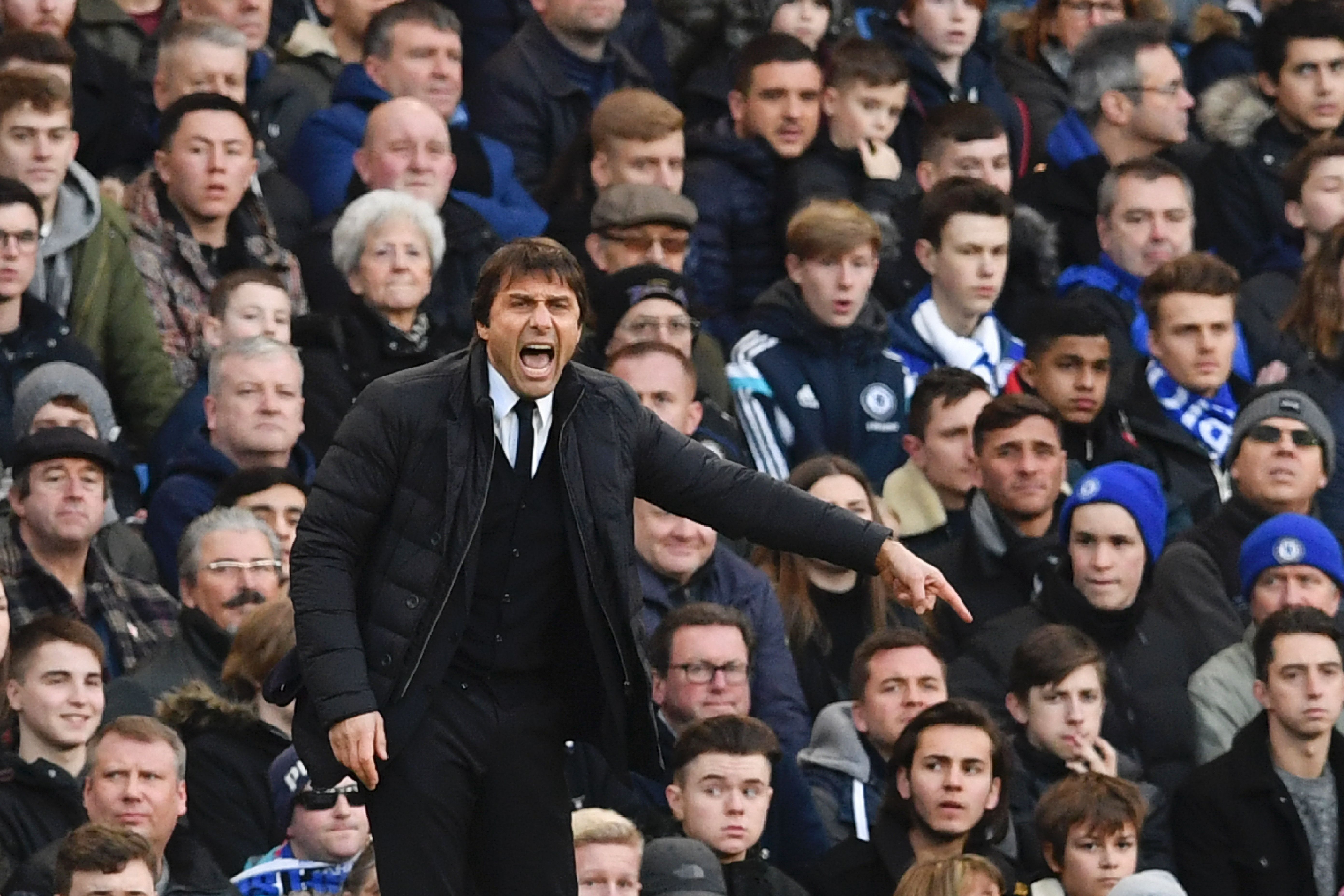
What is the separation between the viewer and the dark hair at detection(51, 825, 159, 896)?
7.73 m

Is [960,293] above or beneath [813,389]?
above

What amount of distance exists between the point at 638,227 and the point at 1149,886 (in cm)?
374

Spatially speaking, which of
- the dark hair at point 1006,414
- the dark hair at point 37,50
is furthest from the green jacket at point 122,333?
the dark hair at point 1006,414

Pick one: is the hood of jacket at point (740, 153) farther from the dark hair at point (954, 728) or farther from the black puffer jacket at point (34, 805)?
the black puffer jacket at point (34, 805)

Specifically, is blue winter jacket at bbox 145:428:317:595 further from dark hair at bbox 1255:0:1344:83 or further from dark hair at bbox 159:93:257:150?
dark hair at bbox 1255:0:1344:83

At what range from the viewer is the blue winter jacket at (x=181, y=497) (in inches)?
393

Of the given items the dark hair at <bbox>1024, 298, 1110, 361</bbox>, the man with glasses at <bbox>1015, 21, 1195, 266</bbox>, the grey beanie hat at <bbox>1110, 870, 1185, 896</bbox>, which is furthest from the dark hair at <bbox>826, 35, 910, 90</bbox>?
the grey beanie hat at <bbox>1110, 870, 1185, 896</bbox>

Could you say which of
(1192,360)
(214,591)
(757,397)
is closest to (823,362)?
(757,397)

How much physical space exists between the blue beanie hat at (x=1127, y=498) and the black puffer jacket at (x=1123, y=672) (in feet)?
0.79

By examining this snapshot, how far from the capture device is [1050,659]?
9.75 metres

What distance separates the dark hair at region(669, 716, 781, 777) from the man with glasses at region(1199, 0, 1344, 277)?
5112 millimetres

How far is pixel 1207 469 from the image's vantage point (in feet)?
38.7

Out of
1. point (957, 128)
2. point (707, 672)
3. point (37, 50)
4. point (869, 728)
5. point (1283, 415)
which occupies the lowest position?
point (869, 728)

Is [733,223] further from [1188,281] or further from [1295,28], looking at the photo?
[1295,28]
